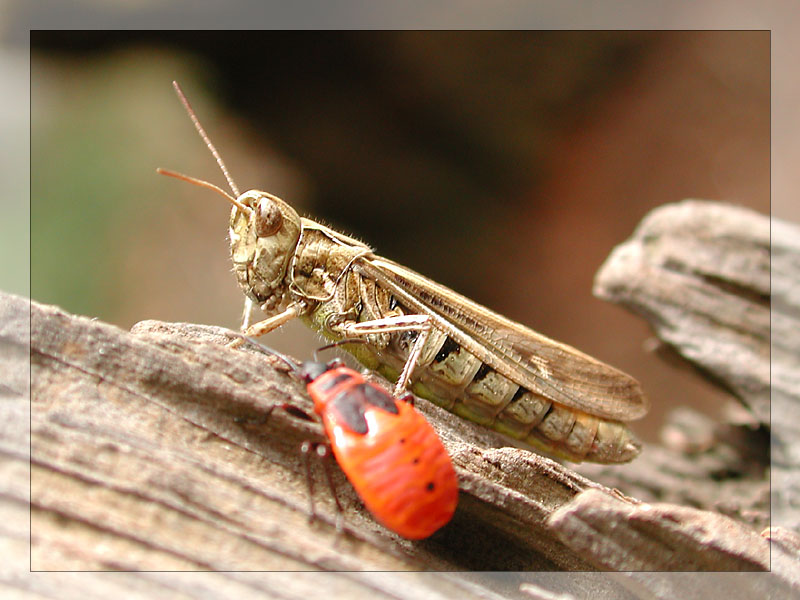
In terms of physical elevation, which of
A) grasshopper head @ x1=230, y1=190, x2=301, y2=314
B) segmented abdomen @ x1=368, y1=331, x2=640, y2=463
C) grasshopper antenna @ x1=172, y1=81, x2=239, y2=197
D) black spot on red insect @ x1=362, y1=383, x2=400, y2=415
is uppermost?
grasshopper antenna @ x1=172, y1=81, x2=239, y2=197

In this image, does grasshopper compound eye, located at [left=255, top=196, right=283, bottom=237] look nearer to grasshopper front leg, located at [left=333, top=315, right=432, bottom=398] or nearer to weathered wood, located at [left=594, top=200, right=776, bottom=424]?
grasshopper front leg, located at [left=333, top=315, right=432, bottom=398]

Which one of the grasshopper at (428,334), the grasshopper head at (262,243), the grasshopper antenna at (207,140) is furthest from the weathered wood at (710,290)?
the grasshopper antenna at (207,140)

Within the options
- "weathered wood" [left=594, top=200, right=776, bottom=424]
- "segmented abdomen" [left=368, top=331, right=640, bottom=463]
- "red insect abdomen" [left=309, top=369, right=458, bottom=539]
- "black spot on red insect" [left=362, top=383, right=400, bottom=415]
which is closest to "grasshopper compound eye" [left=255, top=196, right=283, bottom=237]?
"segmented abdomen" [left=368, top=331, right=640, bottom=463]

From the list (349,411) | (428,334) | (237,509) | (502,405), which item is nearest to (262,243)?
(428,334)

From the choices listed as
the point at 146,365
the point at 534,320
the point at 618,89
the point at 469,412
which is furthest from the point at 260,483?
the point at 618,89

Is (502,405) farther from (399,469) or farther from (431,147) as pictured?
(431,147)

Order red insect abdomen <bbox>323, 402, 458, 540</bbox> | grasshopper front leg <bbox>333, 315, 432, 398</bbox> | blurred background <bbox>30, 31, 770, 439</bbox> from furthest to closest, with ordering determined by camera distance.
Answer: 1. blurred background <bbox>30, 31, 770, 439</bbox>
2. grasshopper front leg <bbox>333, 315, 432, 398</bbox>
3. red insect abdomen <bbox>323, 402, 458, 540</bbox>
